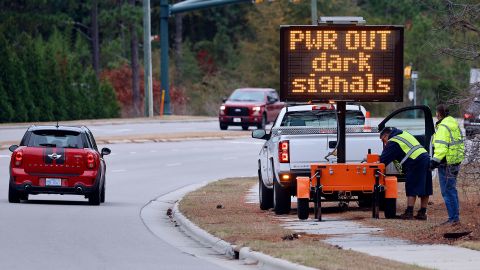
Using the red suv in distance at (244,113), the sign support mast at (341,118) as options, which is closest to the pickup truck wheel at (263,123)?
the red suv in distance at (244,113)

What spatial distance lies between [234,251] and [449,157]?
12.2 ft

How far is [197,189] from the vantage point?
3005 cm

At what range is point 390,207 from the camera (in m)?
21.0

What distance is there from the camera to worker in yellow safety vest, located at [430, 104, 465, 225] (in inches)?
745

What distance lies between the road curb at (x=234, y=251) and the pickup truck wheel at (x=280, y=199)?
1.54 m

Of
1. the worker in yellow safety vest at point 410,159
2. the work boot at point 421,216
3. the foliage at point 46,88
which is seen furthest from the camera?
the foliage at point 46,88

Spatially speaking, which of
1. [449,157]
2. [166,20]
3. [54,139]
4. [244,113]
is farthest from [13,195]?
[166,20]

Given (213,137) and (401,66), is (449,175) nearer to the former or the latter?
(401,66)

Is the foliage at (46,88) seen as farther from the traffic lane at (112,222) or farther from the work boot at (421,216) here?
the work boot at (421,216)

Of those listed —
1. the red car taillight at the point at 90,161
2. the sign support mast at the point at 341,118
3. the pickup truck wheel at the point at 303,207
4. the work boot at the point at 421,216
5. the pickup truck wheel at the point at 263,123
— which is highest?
the sign support mast at the point at 341,118

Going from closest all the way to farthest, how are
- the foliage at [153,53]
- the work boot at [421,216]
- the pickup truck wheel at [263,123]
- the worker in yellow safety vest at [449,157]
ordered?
the worker in yellow safety vest at [449,157]
the work boot at [421,216]
the pickup truck wheel at [263,123]
the foliage at [153,53]

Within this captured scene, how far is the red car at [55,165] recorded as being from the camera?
25422 millimetres

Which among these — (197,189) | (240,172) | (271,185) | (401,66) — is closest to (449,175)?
(401,66)

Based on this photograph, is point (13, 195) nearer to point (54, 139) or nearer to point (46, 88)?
point (54, 139)
